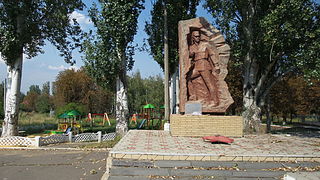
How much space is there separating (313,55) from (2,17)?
49.3 ft

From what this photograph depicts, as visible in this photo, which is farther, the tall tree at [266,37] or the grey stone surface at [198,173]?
the tall tree at [266,37]

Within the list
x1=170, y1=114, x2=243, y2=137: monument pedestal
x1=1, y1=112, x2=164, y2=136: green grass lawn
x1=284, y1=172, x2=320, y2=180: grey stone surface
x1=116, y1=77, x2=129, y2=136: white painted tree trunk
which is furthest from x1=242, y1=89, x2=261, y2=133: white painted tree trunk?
x1=284, y1=172, x2=320, y2=180: grey stone surface

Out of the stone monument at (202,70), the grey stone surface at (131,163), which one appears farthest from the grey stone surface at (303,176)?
the stone monument at (202,70)

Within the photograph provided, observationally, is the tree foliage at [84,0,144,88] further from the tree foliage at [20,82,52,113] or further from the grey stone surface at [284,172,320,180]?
the tree foliage at [20,82,52,113]

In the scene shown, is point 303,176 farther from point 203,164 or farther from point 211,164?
point 203,164

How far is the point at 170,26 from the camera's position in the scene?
47.2 feet

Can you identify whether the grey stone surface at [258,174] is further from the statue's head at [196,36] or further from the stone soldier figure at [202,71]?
the statue's head at [196,36]

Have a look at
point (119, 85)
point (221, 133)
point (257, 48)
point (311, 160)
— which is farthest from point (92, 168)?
point (257, 48)

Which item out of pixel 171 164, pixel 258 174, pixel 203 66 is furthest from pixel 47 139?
pixel 258 174

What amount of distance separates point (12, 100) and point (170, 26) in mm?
9940

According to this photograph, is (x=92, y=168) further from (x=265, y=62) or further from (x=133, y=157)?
(x=265, y=62)

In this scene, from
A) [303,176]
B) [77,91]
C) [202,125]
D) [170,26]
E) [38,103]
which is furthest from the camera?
[38,103]

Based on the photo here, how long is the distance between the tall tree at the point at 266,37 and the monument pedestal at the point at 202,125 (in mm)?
4249

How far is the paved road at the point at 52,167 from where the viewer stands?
601 centimetres
